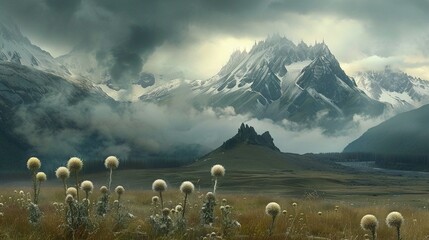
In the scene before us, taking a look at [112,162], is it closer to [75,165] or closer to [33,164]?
[75,165]

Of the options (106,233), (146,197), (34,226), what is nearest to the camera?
(106,233)

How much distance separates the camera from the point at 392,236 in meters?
13.6

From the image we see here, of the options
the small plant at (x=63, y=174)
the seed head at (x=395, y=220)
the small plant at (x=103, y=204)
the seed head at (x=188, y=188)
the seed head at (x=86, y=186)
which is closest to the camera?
the seed head at (x=395, y=220)

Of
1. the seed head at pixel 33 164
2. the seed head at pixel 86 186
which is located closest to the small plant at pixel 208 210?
the seed head at pixel 86 186

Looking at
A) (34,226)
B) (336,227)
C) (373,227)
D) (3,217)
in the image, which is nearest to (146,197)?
(336,227)

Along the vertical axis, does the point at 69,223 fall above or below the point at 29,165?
below

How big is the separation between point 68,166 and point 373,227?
5.57 meters

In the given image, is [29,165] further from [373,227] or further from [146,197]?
[146,197]

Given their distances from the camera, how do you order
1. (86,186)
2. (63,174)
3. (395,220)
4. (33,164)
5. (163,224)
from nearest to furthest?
(395,220) < (163,224) < (63,174) < (33,164) < (86,186)

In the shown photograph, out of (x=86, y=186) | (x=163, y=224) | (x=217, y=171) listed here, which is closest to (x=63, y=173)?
(x=86, y=186)

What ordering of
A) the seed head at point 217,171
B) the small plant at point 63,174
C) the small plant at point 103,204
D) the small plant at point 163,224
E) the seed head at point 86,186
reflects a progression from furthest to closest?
the small plant at point 103,204
the seed head at point 217,171
the seed head at point 86,186
the small plant at point 63,174
the small plant at point 163,224

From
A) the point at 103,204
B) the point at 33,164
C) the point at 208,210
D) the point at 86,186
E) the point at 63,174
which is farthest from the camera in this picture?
the point at 103,204

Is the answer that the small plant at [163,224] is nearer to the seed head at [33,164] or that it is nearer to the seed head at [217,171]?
the seed head at [217,171]

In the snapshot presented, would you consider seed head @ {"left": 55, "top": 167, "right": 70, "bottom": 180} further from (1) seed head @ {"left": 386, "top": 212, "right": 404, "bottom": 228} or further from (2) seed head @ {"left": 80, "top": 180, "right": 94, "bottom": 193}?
(1) seed head @ {"left": 386, "top": 212, "right": 404, "bottom": 228}
